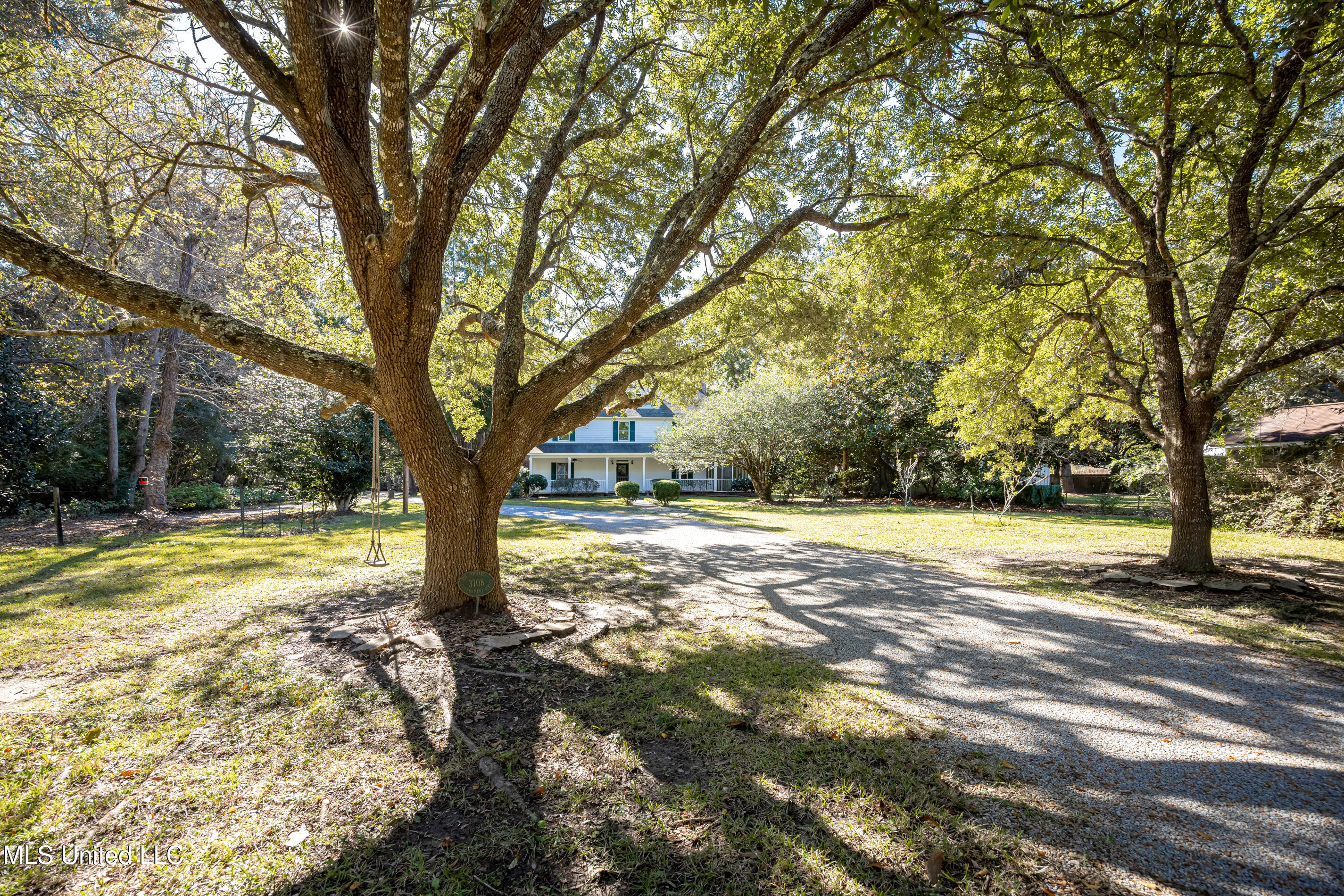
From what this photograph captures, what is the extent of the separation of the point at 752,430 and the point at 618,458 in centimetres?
1181

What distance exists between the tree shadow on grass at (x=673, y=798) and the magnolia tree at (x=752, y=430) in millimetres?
19695

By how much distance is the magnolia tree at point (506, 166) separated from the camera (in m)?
3.30

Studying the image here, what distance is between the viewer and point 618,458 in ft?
105

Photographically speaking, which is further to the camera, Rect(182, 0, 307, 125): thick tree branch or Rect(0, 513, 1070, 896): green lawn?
Rect(182, 0, 307, 125): thick tree branch

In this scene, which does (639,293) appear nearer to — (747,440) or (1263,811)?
(1263,811)

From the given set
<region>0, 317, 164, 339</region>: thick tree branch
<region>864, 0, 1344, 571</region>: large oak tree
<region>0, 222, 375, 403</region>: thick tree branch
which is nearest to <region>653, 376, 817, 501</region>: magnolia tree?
<region>864, 0, 1344, 571</region>: large oak tree

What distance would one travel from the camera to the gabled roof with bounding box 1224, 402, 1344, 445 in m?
14.3

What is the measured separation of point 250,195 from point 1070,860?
24.3 ft

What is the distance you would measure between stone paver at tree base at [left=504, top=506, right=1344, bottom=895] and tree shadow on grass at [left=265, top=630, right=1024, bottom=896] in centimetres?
54

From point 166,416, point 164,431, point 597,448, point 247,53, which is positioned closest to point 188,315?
point 247,53

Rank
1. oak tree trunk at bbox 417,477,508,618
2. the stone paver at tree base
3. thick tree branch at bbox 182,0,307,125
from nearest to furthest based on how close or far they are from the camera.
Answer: the stone paver at tree base
thick tree branch at bbox 182,0,307,125
oak tree trunk at bbox 417,477,508,618

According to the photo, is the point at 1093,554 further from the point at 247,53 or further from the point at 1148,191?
the point at 247,53

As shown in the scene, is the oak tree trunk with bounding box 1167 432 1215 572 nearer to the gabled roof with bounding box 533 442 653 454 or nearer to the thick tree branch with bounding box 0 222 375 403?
the thick tree branch with bounding box 0 222 375 403

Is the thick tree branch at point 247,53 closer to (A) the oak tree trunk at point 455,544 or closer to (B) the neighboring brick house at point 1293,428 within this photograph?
(A) the oak tree trunk at point 455,544
